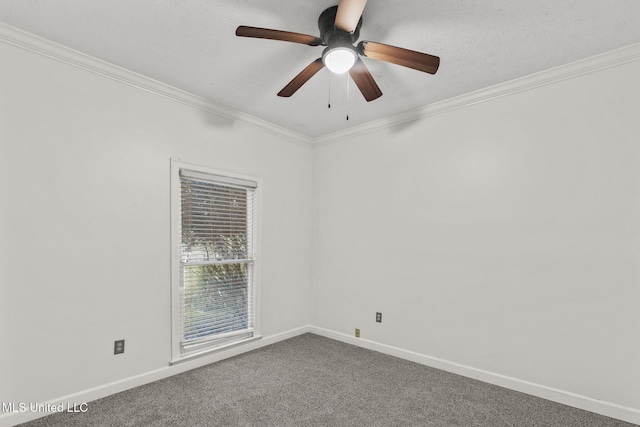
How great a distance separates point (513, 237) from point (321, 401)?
211 centimetres

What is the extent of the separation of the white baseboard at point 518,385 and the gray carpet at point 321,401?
0.18ft

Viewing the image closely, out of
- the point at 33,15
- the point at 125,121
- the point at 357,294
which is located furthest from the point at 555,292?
the point at 33,15

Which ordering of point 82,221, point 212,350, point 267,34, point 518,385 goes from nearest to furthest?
point 267,34
point 82,221
point 518,385
point 212,350

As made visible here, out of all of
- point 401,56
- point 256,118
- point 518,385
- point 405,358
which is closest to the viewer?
point 401,56

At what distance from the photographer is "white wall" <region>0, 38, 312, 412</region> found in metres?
2.11

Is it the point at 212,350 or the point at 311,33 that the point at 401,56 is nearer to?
the point at 311,33

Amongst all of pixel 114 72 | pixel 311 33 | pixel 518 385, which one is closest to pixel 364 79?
pixel 311 33

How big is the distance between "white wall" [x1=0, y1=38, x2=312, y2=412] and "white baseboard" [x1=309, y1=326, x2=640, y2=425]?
2.25 meters

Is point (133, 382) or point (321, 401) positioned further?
point (133, 382)

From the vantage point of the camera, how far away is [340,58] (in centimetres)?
182

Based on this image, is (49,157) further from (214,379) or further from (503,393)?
(503,393)

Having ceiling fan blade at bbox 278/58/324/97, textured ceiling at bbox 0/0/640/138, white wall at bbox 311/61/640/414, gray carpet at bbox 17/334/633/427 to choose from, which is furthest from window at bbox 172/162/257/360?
ceiling fan blade at bbox 278/58/324/97

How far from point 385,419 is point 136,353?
207 cm

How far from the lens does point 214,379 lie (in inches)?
110
